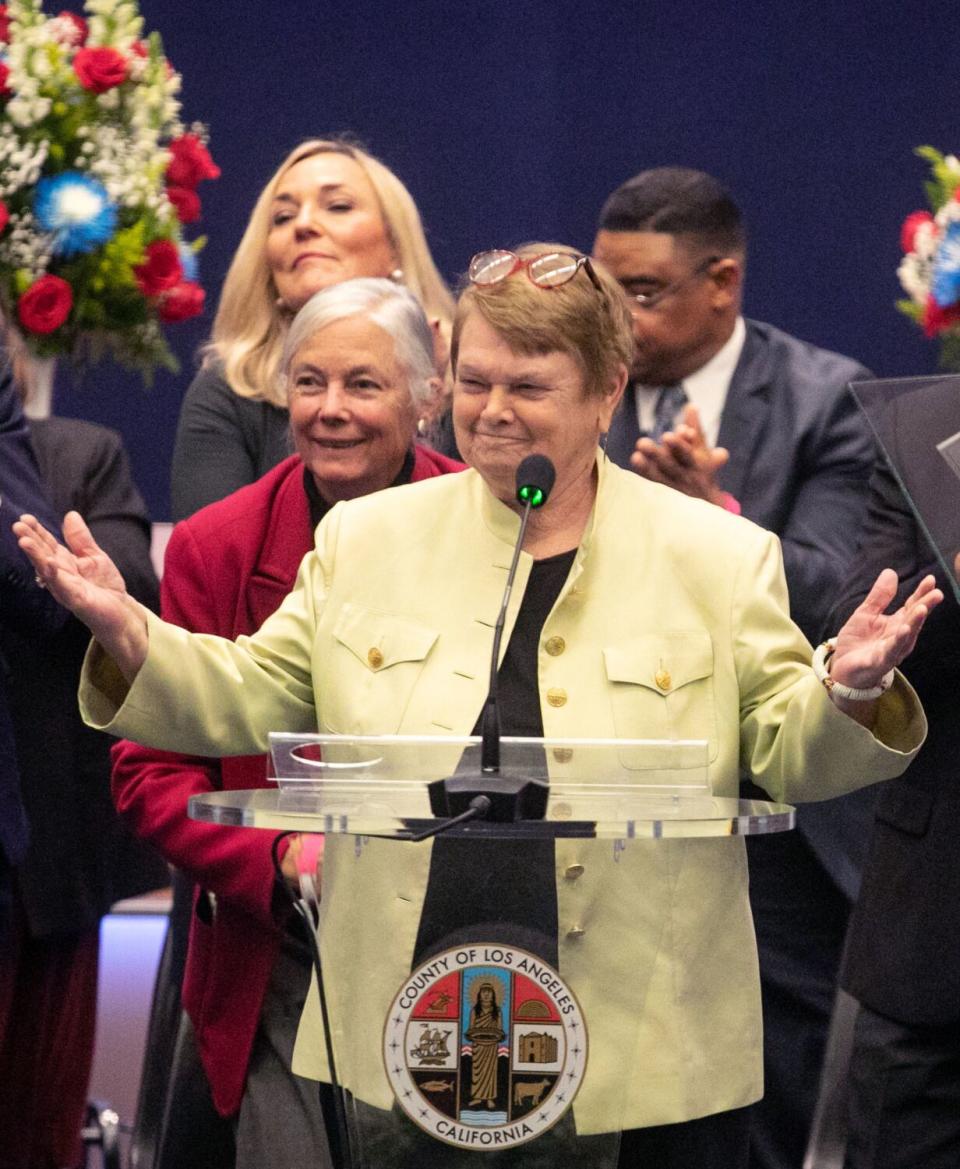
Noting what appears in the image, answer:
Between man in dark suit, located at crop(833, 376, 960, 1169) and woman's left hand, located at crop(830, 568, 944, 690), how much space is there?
610 millimetres

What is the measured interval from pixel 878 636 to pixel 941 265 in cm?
148

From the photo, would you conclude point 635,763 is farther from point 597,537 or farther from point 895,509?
point 895,509

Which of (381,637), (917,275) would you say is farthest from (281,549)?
(917,275)

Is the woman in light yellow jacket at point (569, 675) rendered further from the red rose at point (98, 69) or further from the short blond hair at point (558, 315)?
the red rose at point (98, 69)

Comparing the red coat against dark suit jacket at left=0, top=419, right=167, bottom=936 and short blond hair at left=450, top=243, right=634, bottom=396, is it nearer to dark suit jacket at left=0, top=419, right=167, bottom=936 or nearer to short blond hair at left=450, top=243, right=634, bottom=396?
short blond hair at left=450, top=243, right=634, bottom=396

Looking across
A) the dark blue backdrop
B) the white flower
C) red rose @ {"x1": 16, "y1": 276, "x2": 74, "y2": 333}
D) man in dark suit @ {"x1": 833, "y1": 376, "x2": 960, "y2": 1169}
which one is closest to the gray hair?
man in dark suit @ {"x1": 833, "y1": 376, "x2": 960, "y2": 1169}

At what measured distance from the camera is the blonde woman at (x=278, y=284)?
3328 mm

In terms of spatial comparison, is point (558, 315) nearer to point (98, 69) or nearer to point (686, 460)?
point (686, 460)

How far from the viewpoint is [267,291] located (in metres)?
3.55

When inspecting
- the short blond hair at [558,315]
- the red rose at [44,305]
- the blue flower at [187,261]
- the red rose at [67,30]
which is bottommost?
the short blond hair at [558,315]

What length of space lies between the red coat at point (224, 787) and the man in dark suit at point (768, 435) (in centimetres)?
93

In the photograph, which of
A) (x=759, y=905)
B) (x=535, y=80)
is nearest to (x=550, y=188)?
(x=535, y=80)

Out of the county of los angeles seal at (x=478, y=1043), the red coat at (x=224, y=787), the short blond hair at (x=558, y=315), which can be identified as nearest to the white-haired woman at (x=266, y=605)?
the red coat at (x=224, y=787)

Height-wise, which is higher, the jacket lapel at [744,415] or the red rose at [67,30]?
the red rose at [67,30]
